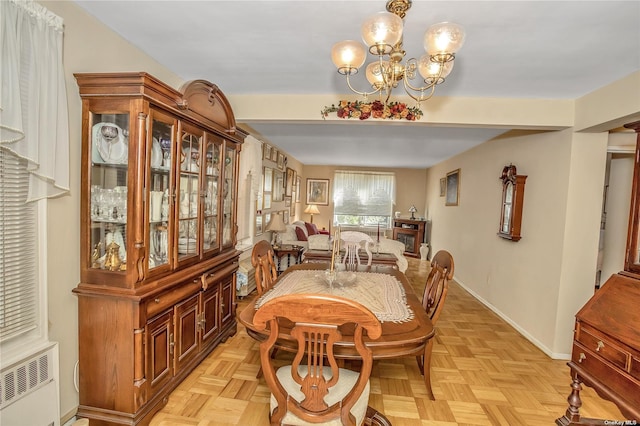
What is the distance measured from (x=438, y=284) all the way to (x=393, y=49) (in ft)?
5.10

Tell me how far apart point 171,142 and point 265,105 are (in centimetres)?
130

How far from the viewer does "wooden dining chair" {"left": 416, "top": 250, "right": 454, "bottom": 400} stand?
213 centimetres

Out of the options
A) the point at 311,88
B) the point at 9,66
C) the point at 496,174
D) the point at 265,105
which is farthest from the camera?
the point at 496,174

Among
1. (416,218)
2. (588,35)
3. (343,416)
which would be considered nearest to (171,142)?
(343,416)

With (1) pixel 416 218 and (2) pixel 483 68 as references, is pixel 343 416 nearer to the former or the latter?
(2) pixel 483 68

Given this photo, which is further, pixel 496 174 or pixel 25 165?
pixel 496 174

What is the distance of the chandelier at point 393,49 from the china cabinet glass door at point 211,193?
1361 millimetres

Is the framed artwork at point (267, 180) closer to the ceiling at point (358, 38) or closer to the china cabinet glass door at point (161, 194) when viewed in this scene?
the ceiling at point (358, 38)

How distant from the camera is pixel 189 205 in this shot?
7.58 ft

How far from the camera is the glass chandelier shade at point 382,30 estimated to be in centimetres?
129

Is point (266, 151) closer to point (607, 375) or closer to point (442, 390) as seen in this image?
point (442, 390)

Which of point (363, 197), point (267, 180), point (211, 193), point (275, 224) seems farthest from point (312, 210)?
point (211, 193)

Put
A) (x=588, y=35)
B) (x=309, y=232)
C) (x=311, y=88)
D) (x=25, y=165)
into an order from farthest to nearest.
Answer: (x=309, y=232)
(x=311, y=88)
(x=588, y=35)
(x=25, y=165)

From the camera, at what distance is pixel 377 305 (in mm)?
1951
